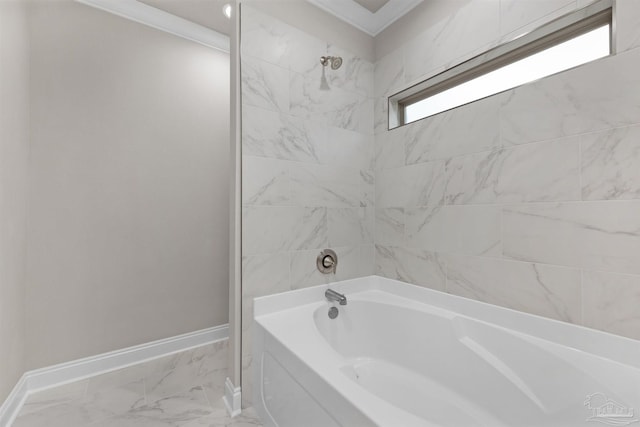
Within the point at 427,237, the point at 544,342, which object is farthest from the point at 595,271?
the point at 427,237

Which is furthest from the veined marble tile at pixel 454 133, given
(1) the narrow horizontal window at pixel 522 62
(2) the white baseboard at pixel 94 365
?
(2) the white baseboard at pixel 94 365

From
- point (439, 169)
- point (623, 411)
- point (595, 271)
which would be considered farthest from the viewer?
point (439, 169)

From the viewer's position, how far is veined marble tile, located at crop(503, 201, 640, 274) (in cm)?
98

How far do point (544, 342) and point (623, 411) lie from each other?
308mm

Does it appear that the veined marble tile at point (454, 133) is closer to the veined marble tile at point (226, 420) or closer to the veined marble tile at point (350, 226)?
the veined marble tile at point (350, 226)

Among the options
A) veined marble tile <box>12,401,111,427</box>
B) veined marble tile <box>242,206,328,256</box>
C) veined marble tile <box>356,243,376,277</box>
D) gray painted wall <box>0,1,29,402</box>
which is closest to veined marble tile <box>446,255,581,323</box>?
veined marble tile <box>356,243,376,277</box>

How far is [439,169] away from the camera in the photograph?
160cm

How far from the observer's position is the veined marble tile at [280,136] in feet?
4.95

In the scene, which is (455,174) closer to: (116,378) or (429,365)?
(429,365)

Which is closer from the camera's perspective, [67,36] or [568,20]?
[568,20]

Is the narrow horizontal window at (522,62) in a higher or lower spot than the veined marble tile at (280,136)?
higher

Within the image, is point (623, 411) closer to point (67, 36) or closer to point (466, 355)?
point (466, 355)

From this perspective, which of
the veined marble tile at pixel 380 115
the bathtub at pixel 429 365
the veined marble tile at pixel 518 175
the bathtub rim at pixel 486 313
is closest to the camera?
the bathtub at pixel 429 365

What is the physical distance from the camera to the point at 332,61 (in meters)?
1.71
